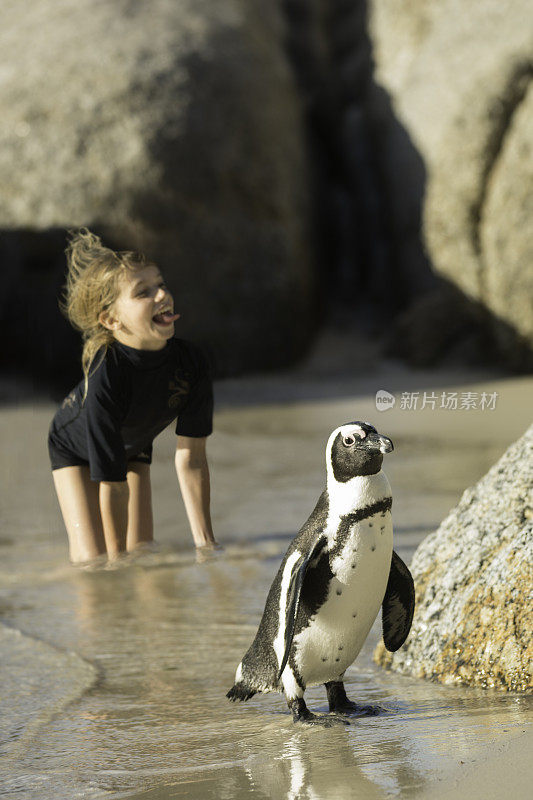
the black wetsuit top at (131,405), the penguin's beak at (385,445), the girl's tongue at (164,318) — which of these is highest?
the girl's tongue at (164,318)

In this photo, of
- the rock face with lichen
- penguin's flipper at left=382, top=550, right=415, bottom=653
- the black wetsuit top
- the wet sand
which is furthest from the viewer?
the rock face with lichen

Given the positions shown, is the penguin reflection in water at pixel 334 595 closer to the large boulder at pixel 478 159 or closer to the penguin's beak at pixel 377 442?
the penguin's beak at pixel 377 442

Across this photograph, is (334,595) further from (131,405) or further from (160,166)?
(160,166)

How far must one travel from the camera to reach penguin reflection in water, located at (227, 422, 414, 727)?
301 cm

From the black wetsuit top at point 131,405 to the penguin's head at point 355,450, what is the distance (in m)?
0.46

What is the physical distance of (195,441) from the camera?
8.03 ft

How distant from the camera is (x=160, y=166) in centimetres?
1519

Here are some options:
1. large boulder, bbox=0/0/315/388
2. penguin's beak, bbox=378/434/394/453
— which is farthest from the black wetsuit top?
large boulder, bbox=0/0/315/388

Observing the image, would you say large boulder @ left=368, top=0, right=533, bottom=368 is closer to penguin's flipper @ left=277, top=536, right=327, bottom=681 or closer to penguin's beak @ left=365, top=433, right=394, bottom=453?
penguin's flipper @ left=277, top=536, right=327, bottom=681

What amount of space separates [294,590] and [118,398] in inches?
39.2

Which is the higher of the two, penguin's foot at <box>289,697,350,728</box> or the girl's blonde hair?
the girl's blonde hair

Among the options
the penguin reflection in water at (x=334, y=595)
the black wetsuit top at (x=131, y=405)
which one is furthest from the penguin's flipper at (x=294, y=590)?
the black wetsuit top at (x=131, y=405)

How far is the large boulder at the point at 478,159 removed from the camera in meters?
13.7

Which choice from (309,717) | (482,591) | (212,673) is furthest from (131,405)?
(212,673)
